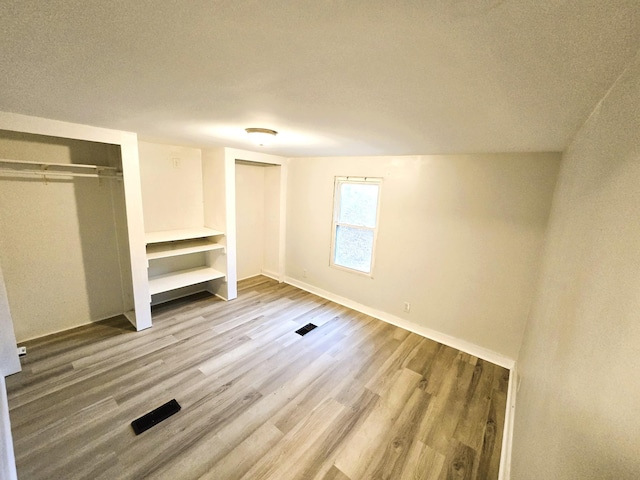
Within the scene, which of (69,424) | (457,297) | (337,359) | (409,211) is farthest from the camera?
(409,211)

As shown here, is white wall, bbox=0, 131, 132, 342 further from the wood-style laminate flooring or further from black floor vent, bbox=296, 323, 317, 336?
black floor vent, bbox=296, 323, 317, 336

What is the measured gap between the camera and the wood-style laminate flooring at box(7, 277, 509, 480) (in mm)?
1604

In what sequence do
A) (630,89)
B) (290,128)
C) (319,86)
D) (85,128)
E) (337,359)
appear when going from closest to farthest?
(630,89) → (319,86) → (290,128) → (85,128) → (337,359)

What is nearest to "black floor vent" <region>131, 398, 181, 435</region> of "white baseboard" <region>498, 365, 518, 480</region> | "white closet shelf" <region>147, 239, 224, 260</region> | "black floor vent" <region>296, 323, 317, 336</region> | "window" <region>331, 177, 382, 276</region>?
"black floor vent" <region>296, 323, 317, 336</region>

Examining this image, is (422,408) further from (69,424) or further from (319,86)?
(69,424)

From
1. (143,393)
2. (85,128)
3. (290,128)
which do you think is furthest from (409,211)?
(85,128)

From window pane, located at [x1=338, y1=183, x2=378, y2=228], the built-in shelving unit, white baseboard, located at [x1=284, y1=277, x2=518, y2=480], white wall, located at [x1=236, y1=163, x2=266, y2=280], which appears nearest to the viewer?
white baseboard, located at [x1=284, y1=277, x2=518, y2=480]

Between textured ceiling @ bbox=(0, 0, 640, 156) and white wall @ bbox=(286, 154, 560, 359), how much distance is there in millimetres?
919

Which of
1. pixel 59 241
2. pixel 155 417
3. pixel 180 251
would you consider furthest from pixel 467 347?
pixel 59 241

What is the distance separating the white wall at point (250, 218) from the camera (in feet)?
14.4

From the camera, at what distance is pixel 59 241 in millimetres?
2713

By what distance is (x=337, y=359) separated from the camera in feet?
8.66

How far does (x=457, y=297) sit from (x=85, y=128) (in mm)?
4201

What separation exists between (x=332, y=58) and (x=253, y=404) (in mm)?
2385
